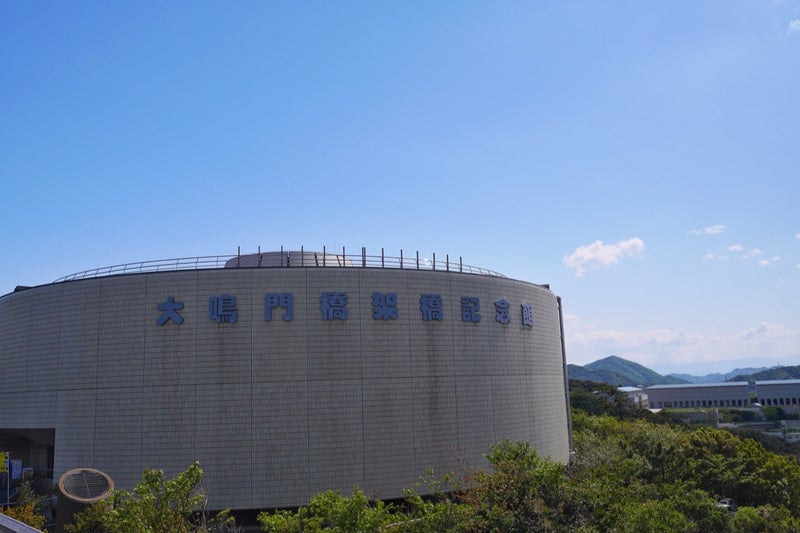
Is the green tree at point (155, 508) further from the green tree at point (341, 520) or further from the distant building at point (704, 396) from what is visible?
the distant building at point (704, 396)

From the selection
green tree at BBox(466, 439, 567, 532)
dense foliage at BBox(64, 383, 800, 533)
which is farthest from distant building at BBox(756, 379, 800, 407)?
green tree at BBox(466, 439, 567, 532)

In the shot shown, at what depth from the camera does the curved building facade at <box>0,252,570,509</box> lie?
2764 centimetres

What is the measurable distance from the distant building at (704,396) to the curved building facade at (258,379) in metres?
105

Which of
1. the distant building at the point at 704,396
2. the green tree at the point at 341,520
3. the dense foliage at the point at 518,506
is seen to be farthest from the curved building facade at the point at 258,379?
the distant building at the point at 704,396

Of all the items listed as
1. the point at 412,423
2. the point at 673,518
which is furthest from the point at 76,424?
the point at 673,518

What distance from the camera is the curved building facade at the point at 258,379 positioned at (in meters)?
27.6

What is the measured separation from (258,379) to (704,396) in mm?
116247

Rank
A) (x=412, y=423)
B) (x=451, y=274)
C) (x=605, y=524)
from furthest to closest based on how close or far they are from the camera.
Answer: (x=451, y=274) → (x=412, y=423) → (x=605, y=524)

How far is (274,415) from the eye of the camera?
2780 cm

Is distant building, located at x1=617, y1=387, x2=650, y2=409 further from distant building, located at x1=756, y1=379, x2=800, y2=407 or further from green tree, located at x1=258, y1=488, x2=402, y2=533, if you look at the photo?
green tree, located at x1=258, y1=488, x2=402, y2=533

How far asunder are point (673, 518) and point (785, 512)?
11022 millimetres

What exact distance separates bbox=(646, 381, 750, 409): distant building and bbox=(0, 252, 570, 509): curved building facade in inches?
4134

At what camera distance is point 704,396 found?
4685 inches

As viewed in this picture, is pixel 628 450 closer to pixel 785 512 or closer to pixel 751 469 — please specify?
pixel 751 469
